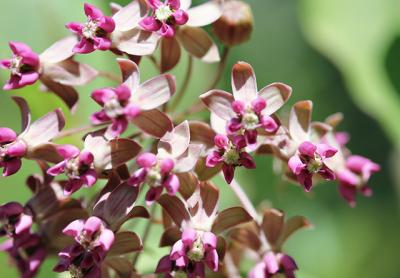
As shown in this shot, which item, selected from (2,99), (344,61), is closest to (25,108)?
(2,99)

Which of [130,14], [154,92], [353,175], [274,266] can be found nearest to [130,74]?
[154,92]

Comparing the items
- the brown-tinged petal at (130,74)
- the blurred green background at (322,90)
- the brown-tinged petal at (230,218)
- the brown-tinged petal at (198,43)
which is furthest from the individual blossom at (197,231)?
the blurred green background at (322,90)

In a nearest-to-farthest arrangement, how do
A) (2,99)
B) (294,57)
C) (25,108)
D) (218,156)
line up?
1. (218,156)
2. (25,108)
3. (2,99)
4. (294,57)

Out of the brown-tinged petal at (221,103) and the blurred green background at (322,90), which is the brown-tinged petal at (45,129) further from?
the blurred green background at (322,90)

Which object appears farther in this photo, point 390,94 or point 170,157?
point 390,94

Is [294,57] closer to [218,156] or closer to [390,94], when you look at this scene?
[390,94]

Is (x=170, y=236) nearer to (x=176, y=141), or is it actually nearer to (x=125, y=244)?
(x=125, y=244)
